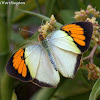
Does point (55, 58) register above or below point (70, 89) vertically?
above

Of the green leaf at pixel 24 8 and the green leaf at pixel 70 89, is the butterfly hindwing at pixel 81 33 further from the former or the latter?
the green leaf at pixel 24 8

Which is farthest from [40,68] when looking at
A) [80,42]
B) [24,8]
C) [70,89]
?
[24,8]

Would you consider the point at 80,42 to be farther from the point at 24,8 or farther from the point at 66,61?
the point at 24,8

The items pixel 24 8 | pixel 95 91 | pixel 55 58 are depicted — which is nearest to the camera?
pixel 95 91

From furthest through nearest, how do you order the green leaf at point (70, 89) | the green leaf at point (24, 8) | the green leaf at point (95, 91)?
the green leaf at point (24, 8) → the green leaf at point (70, 89) → the green leaf at point (95, 91)

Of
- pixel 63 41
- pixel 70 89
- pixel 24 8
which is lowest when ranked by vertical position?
pixel 70 89

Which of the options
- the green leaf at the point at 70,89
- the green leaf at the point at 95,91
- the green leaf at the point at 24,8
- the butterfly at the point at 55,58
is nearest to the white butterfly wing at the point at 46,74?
the butterfly at the point at 55,58

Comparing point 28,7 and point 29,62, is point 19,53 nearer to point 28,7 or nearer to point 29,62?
point 29,62

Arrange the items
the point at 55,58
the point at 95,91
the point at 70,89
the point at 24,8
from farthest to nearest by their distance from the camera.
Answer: the point at 24,8 < the point at 70,89 < the point at 55,58 < the point at 95,91

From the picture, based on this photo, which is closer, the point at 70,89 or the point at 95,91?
the point at 95,91
